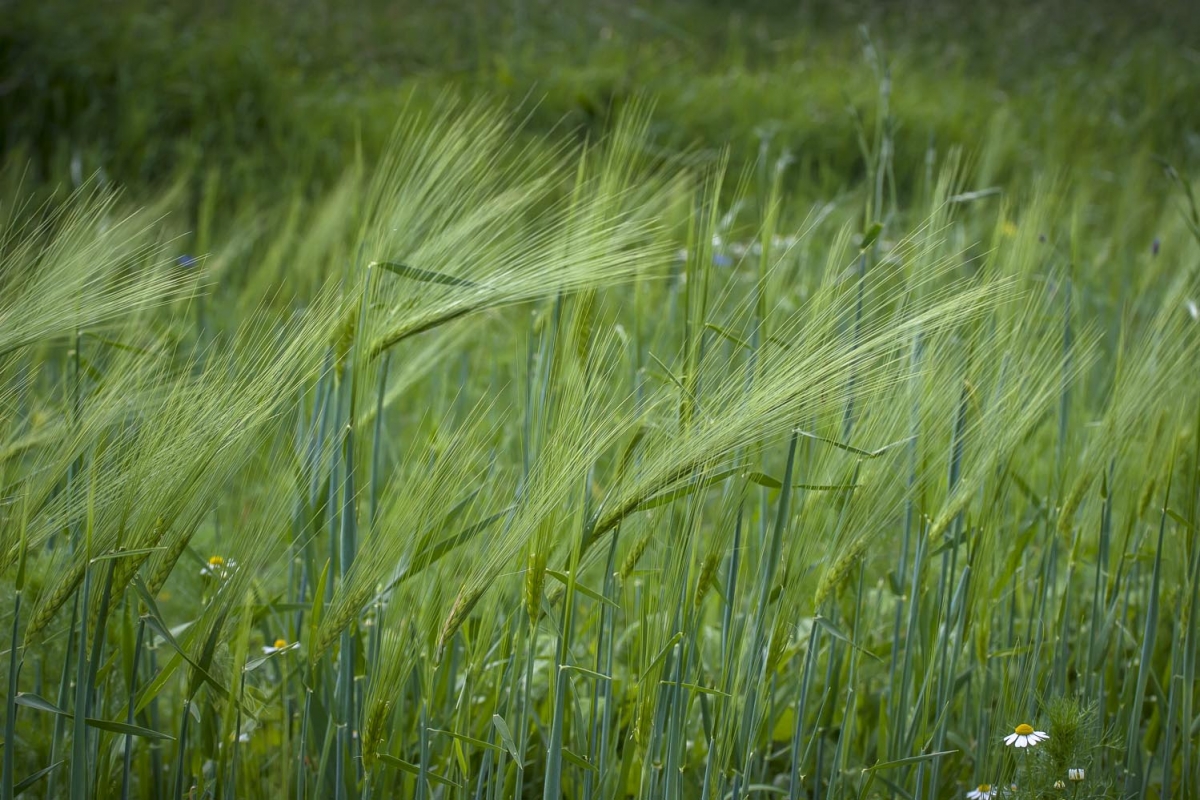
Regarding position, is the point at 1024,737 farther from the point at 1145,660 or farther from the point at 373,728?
the point at 373,728

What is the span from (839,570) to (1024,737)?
25 cm

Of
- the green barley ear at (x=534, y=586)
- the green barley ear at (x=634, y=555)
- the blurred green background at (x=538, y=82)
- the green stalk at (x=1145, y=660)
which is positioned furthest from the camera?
the blurred green background at (x=538, y=82)

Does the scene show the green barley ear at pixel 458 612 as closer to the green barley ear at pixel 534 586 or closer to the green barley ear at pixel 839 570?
the green barley ear at pixel 534 586

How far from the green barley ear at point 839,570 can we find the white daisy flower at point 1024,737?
233mm

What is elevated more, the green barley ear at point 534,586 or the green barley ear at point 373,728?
the green barley ear at point 534,586

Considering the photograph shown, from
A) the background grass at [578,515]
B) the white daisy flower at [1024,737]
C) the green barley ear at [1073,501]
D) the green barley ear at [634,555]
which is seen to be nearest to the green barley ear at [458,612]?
the background grass at [578,515]

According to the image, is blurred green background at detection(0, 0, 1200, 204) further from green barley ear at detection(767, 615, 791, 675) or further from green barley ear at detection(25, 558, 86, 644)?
green barley ear at detection(25, 558, 86, 644)

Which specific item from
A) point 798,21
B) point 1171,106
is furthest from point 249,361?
point 798,21

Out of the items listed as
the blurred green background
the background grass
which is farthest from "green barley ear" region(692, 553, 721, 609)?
the blurred green background

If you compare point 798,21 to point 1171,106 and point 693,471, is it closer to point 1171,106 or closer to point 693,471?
point 1171,106

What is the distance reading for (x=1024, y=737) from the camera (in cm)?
95

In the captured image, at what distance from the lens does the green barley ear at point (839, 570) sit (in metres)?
0.87

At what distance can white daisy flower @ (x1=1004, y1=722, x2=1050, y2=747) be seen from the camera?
935 mm

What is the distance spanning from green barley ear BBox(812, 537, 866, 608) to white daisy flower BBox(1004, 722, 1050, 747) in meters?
0.23
